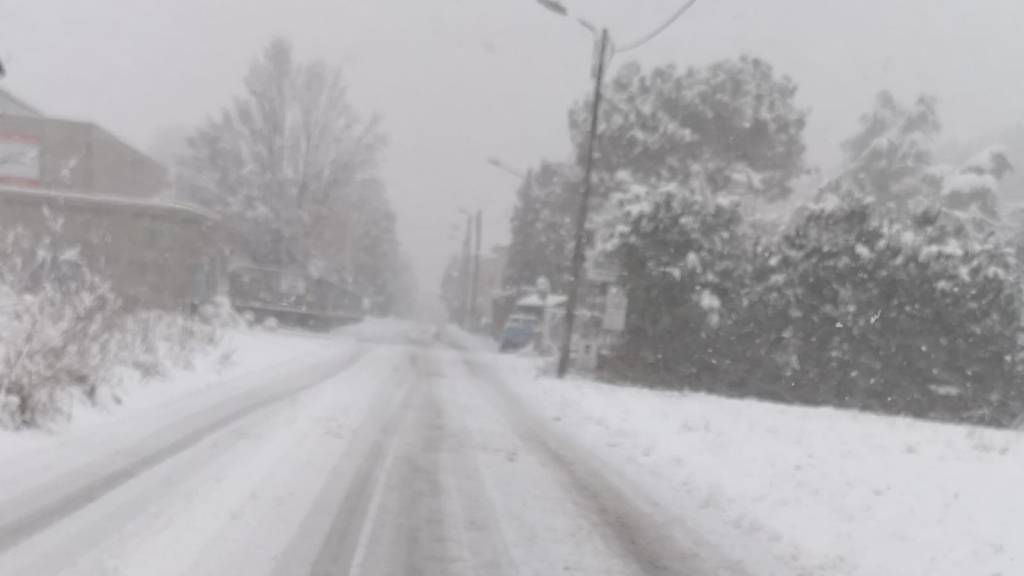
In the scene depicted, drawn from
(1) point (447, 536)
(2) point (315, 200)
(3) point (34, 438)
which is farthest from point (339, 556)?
(2) point (315, 200)

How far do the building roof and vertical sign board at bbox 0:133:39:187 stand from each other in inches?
50.7

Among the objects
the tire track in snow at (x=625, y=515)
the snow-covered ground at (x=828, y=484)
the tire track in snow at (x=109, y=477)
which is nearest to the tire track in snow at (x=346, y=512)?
the tire track in snow at (x=109, y=477)

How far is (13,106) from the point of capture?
37594mm

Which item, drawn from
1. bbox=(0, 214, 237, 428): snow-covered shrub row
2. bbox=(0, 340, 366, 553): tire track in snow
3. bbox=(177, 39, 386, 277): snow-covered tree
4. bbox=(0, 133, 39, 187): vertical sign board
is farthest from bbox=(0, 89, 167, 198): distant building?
bbox=(0, 340, 366, 553): tire track in snow

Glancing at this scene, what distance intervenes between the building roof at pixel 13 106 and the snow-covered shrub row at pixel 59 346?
81.7 ft

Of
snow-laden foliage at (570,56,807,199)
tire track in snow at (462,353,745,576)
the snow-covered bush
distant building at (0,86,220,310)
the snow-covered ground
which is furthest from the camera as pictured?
snow-laden foliage at (570,56,807,199)

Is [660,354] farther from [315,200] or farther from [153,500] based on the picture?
[315,200]

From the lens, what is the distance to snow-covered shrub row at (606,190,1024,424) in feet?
68.3

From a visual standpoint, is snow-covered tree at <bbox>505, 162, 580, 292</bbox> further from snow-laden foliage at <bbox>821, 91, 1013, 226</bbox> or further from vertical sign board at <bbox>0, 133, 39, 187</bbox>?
vertical sign board at <bbox>0, 133, 39, 187</bbox>

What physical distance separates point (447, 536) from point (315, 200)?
38.6 metres

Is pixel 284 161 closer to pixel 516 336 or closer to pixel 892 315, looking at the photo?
pixel 516 336

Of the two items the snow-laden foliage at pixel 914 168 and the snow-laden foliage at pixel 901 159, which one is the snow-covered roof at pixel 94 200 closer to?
the snow-laden foliage at pixel 914 168

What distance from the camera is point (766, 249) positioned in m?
22.9

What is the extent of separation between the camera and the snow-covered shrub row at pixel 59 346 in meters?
9.05
